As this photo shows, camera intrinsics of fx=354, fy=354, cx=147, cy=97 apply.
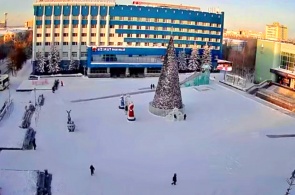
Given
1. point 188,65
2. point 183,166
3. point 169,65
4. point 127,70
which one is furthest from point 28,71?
point 183,166

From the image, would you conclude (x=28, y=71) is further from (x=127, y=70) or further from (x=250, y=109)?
(x=250, y=109)

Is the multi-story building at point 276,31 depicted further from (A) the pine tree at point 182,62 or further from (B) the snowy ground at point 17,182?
(B) the snowy ground at point 17,182

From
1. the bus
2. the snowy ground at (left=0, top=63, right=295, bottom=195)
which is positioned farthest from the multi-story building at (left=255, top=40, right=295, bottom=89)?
the bus

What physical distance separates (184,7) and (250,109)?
34.7 m

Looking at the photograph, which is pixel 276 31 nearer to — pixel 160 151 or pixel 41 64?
pixel 41 64

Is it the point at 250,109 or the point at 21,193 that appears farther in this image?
the point at 250,109

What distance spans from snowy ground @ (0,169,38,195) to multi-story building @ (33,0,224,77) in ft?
115

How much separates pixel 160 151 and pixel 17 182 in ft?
28.4

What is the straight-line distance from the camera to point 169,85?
29.2 metres

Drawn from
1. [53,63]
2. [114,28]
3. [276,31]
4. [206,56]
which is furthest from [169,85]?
[276,31]

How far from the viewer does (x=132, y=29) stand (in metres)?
58.8

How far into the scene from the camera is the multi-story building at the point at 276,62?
4081 cm

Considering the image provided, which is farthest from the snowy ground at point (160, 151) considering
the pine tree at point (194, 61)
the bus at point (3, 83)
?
the pine tree at point (194, 61)

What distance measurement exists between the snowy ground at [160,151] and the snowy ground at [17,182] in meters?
0.96
